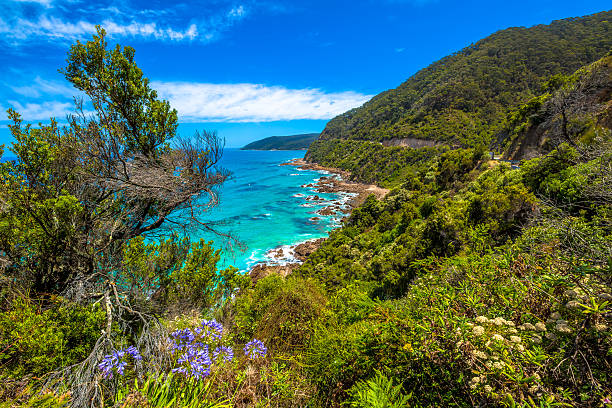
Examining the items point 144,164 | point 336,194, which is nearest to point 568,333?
point 144,164

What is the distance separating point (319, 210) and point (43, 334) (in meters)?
47.7

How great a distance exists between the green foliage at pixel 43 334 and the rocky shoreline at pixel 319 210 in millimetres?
19808

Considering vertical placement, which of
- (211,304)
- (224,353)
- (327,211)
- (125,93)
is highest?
(125,93)

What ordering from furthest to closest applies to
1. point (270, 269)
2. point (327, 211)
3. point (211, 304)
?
point (327, 211), point (270, 269), point (211, 304)

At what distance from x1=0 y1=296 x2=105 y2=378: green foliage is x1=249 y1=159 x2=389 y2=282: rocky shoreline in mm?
19808

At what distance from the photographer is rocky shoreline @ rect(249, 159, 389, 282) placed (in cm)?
2683

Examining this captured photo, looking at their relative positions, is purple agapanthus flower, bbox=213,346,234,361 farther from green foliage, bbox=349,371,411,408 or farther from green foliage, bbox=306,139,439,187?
green foliage, bbox=306,139,439,187

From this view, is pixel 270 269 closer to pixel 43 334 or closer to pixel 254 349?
pixel 43 334

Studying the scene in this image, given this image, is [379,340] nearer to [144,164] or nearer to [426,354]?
[426,354]

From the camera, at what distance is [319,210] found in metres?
50.5

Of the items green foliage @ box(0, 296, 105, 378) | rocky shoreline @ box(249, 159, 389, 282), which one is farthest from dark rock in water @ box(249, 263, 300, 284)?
green foliage @ box(0, 296, 105, 378)

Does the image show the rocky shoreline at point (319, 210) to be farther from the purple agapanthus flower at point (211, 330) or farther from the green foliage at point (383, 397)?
the green foliage at point (383, 397)

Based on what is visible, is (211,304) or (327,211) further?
(327,211)

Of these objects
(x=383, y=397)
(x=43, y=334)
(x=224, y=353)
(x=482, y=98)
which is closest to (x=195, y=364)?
(x=224, y=353)
